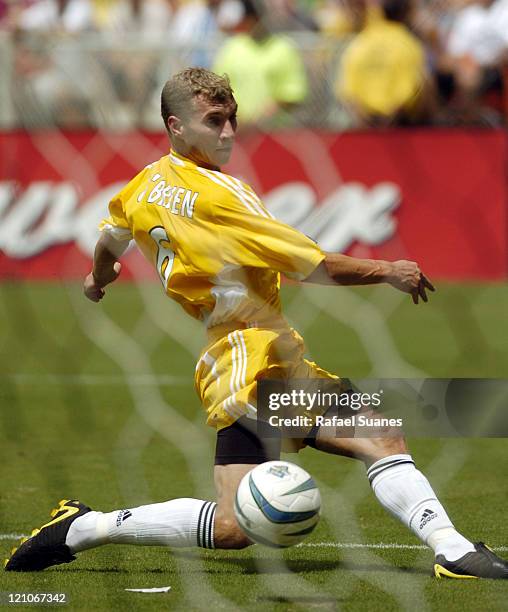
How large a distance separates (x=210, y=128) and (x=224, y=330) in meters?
0.69

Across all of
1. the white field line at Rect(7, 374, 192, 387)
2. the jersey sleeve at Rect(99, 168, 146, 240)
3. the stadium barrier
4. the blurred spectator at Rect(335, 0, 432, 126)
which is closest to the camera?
the jersey sleeve at Rect(99, 168, 146, 240)

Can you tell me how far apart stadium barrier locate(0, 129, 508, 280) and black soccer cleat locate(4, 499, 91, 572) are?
25.7 ft

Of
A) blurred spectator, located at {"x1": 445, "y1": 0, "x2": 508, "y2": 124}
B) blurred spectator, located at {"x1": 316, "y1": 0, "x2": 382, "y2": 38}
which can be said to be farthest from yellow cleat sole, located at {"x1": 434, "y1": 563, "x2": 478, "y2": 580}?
blurred spectator, located at {"x1": 316, "y1": 0, "x2": 382, "y2": 38}

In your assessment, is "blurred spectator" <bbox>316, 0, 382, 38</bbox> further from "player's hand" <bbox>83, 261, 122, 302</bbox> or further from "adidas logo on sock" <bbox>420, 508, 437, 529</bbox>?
"adidas logo on sock" <bbox>420, 508, 437, 529</bbox>

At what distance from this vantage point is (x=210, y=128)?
4688mm

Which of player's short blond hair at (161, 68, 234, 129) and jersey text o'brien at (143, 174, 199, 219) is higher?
player's short blond hair at (161, 68, 234, 129)

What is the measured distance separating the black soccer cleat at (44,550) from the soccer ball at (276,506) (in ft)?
2.36

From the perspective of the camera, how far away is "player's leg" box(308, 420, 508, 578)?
4.59 meters

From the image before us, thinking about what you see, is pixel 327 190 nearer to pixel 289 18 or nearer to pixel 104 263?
pixel 289 18

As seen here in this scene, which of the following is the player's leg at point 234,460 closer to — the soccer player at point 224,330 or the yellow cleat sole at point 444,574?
the soccer player at point 224,330

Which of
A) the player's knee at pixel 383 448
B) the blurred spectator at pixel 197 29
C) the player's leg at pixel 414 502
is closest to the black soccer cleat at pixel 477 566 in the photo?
the player's leg at pixel 414 502

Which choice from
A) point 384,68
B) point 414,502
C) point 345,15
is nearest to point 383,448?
point 414,502

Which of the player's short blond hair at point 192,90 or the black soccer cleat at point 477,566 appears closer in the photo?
the black soccer cleat at point 477,566

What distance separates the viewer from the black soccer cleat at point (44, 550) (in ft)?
15.8
